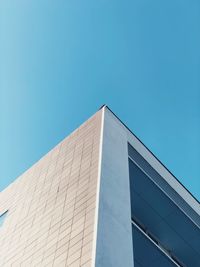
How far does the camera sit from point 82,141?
1165 cm

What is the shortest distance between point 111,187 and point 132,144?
143 inches

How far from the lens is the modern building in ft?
25.4

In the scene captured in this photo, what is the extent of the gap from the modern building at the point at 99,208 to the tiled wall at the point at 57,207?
0.09ft

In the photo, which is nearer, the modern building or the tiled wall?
the modern building

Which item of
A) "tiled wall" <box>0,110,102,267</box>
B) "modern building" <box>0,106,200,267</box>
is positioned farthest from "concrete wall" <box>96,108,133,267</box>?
"tiled wall" <box>0,110,102,267</box>

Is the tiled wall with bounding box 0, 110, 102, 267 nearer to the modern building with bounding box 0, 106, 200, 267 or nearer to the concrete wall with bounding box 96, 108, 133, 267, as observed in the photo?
the modern building with bounding box 0, 106, 200, 267

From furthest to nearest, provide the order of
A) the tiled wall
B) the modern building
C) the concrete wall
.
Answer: the tiled wall, the modern building, the concrete wall

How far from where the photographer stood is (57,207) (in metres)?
9.55

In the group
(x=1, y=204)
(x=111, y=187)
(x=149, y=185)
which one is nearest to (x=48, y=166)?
(x=1, y=204)

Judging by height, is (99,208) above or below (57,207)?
below

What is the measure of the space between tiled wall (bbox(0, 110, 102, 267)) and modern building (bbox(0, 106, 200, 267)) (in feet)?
0.09

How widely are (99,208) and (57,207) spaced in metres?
1.87

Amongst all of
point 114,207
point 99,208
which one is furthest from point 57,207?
point 99,208

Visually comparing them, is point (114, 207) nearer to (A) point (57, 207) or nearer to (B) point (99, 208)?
(B) point (99, 208)
